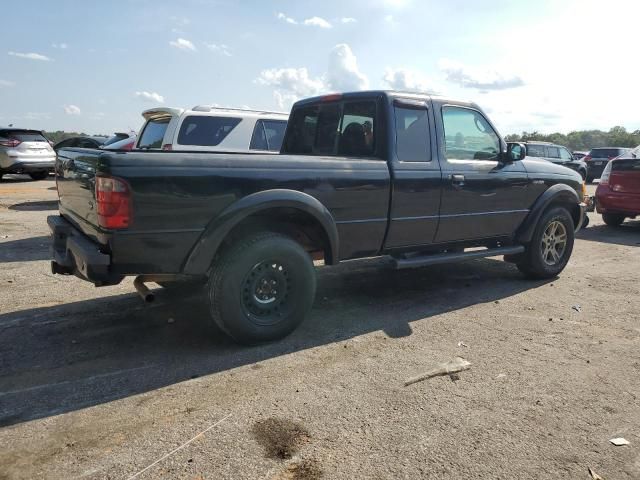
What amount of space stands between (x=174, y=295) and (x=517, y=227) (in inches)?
151

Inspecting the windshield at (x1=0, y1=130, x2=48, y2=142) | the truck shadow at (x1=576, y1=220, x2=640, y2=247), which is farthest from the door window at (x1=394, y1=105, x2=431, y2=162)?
the windshield at (x1=0, y1=130, x2=48, y2=142)

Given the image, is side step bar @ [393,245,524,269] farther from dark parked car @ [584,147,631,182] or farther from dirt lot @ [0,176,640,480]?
dark parked car @ [584,147,631,182]

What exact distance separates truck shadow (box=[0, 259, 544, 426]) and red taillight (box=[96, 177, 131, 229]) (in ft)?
3.41

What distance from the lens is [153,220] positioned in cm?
331

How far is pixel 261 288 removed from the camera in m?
3.86

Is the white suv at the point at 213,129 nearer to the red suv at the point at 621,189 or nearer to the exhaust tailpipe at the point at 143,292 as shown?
the exhaust tailpipe at the point at 143,292

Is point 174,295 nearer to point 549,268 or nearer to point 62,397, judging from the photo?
point 62,397

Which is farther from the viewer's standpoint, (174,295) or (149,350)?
(174,295)

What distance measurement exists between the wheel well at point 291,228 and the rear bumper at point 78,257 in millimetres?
836

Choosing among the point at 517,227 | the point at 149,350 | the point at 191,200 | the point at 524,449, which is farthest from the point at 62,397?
the point at 517,227

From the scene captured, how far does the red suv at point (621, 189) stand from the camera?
9.64 meters

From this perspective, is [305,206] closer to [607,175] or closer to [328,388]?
[328,388]

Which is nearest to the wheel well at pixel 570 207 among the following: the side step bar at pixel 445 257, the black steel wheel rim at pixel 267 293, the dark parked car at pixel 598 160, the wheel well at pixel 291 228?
the side step bar at pixel 445 257

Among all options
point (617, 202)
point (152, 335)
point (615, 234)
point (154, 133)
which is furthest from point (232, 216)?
point (617, 202)
